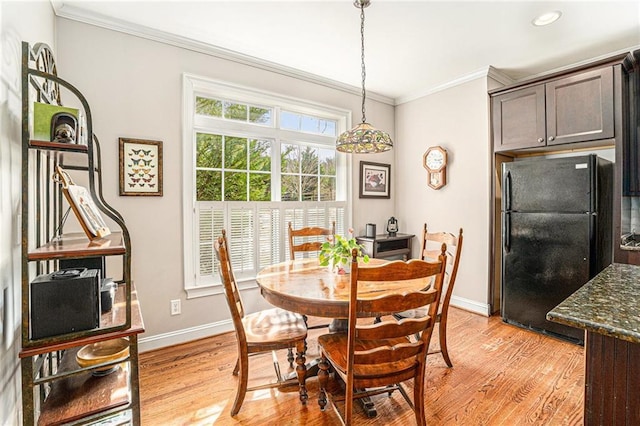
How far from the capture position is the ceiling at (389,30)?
7.23ft

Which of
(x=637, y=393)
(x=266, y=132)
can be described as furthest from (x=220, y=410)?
(x=266, y=132)

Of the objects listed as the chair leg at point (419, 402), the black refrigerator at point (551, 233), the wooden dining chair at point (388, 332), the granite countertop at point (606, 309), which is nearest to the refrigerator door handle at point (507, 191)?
the black refrigerator at point (551, 233)

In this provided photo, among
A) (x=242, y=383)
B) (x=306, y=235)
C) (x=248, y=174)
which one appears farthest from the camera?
(x=248, y=174)

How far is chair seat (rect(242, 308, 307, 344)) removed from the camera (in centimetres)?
181

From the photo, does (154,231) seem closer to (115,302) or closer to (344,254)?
(115,302)

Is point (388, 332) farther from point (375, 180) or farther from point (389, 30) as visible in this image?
point (375, 180)

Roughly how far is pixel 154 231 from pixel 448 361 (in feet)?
8.45

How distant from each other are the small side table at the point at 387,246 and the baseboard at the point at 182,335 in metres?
1.77

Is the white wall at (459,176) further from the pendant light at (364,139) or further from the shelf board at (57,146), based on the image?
the shelf board at (57,146)

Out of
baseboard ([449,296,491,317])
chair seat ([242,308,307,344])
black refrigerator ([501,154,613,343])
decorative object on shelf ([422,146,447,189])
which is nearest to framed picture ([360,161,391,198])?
decorative object on shelf ([422,146,447,189])

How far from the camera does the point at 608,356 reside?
1.01m

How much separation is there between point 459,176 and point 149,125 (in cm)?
326

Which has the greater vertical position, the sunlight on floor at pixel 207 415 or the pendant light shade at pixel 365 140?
the pendant light shade at pixel 365 140

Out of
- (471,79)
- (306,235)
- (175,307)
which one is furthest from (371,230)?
(175,307)
